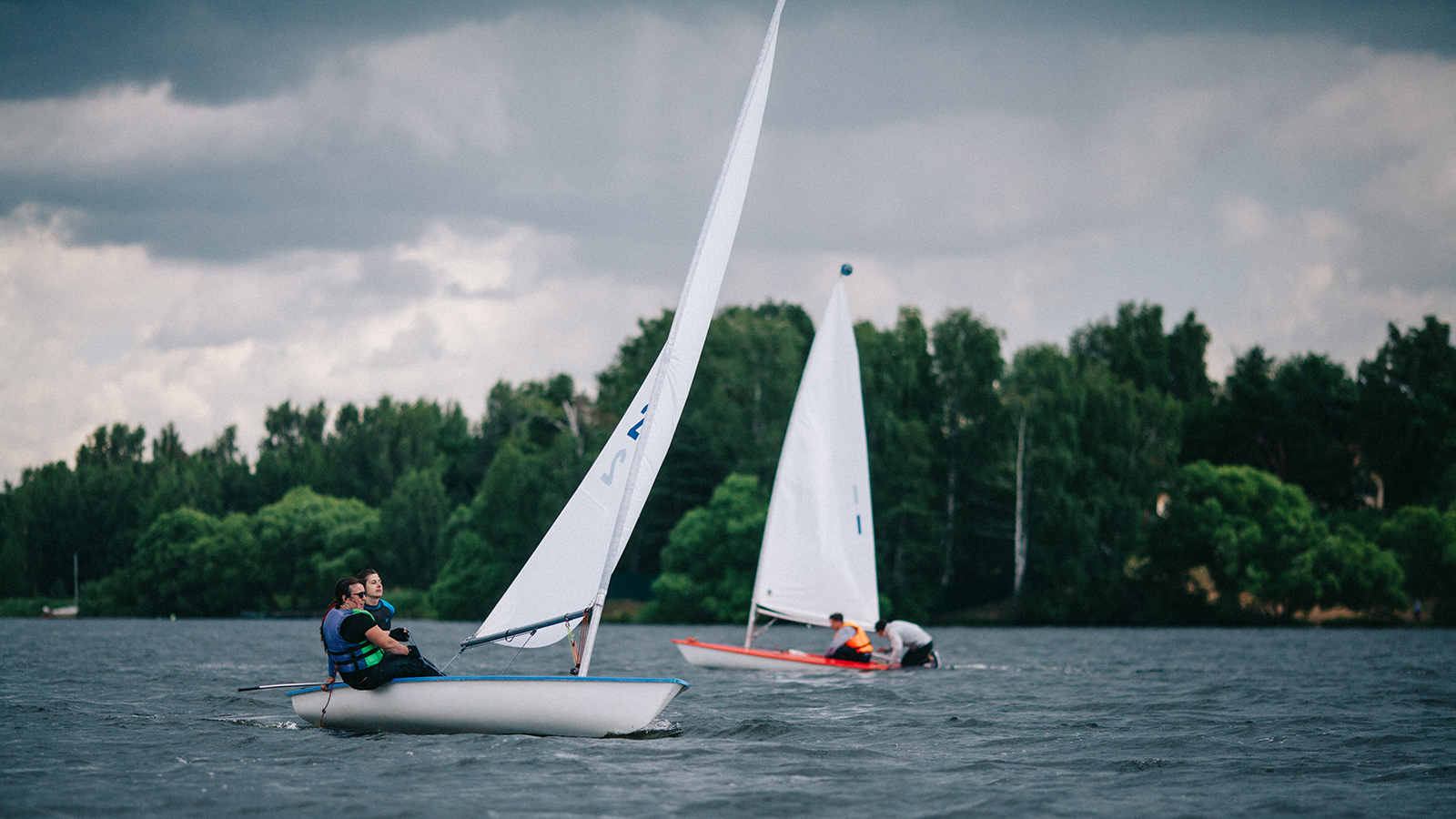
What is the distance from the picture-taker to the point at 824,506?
26719mm

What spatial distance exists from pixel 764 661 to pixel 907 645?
2.78 meters

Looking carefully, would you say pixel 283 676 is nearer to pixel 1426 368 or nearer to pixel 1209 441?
pixel 1209 441

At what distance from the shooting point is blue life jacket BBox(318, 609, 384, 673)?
44.4 feet

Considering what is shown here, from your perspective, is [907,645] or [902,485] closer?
[907,645]

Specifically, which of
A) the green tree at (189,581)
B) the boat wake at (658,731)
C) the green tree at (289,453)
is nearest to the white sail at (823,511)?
the boat wake at (658,731)

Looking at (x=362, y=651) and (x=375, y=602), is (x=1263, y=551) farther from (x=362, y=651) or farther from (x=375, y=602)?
(x=362, y=651)

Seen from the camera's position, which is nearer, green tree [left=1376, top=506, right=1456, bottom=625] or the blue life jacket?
the blue life jacket

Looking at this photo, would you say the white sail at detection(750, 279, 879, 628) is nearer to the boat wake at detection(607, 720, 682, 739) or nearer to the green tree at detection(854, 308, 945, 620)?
the boat wake at detection(607, 720, 682, 739)

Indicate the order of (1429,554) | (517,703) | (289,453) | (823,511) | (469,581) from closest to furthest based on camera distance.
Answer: (517,703) < (823,511) < (1429,554) < (469,581) < (289,453)

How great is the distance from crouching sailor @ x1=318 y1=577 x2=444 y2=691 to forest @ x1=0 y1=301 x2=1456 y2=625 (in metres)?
41.3

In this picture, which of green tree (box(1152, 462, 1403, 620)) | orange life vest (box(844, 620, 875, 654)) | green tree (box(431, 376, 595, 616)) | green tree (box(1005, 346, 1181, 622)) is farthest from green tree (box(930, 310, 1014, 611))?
orange life vest (box(844, 620, 875, 654))

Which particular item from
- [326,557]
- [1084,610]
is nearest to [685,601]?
[1084,610]

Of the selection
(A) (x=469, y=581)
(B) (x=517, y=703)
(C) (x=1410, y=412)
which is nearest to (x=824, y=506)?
(B) (x=517, y=703)

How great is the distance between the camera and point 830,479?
88.3 feet
